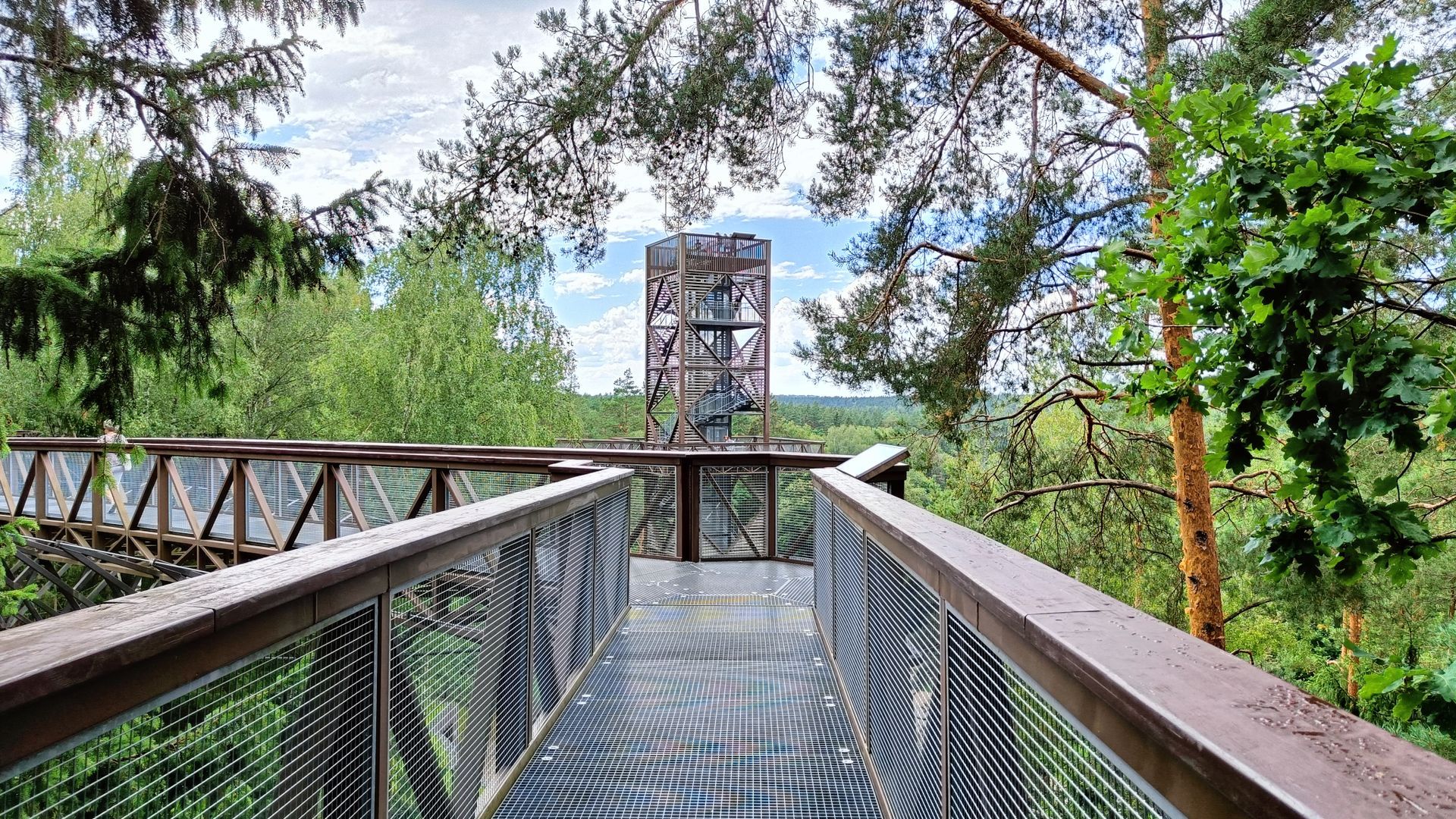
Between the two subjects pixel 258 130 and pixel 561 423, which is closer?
pixel 258 130

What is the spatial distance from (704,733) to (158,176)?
455cm

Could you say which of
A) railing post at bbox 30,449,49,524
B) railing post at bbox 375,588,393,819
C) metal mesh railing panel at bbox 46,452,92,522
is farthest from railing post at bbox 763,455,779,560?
railing post at bbox 30,449,49,524

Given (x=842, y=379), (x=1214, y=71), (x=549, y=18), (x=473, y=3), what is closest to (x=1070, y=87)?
(x=1214, y=71)

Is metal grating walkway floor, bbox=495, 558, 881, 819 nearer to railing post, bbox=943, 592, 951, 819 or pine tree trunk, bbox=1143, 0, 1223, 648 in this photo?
railing post, bbox=943, 592, 951, 819

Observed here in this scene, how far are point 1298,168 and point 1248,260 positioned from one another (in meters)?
0.40

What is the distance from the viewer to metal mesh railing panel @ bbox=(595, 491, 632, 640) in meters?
4.65

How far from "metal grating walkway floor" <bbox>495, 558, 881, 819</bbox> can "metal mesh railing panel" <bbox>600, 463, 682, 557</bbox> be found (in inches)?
80.8

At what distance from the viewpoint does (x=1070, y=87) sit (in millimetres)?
9008

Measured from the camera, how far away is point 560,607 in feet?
12.5

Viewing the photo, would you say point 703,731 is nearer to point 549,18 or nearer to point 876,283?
point 549,18

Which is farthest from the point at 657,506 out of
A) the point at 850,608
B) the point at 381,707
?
the point at 381,707

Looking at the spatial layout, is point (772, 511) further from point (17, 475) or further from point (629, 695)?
point (17, 475)

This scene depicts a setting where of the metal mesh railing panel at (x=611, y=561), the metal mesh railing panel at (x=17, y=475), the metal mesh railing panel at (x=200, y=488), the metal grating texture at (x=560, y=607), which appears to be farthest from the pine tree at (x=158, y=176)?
the metal mesh railing panel at (x=17, y=475)

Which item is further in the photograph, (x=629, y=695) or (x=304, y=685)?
(x=629, y=695)
